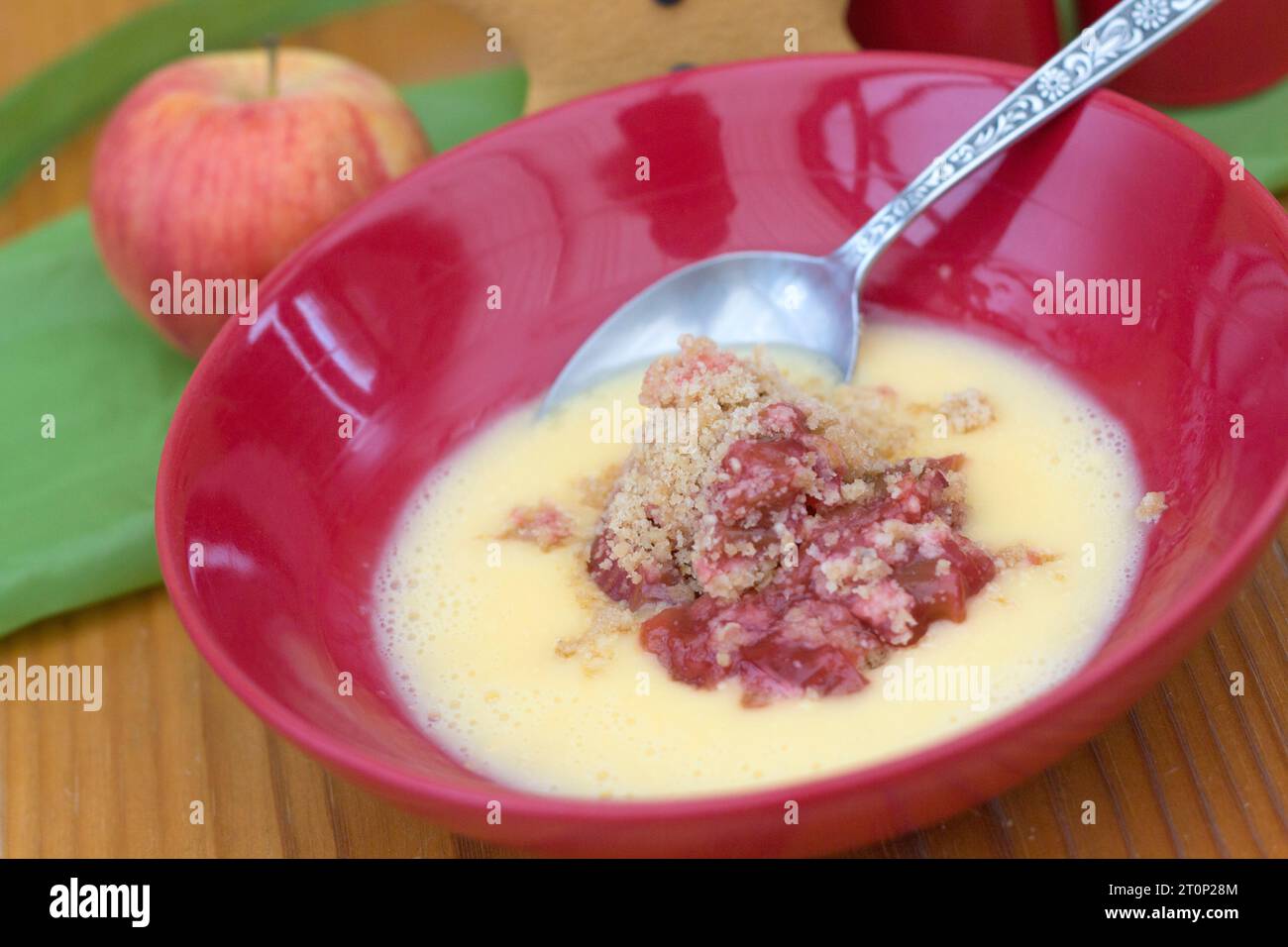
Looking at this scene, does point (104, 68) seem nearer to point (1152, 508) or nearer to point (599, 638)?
point (599, 638)

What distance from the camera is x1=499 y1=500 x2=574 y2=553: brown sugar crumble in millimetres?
1407

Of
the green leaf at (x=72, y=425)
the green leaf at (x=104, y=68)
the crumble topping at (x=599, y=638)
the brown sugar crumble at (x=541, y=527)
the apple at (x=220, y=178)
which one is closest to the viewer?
the crumble topping at (x=599, y=638)

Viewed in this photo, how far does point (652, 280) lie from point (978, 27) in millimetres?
595

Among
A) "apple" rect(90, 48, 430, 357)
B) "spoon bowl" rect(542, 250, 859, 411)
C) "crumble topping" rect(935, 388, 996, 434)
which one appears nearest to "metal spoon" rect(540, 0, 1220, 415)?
"spoon bowl" rect(542, 250, 859, 411)

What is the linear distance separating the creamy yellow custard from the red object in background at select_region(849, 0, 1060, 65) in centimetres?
53

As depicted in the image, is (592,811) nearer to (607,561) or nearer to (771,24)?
(607,561)

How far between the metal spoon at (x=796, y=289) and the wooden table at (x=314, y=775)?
470mm

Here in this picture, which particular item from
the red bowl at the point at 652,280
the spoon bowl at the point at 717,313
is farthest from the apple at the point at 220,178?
the spoon bowl at the point at 717,313

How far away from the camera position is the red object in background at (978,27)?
1885mm

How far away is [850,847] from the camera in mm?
1094

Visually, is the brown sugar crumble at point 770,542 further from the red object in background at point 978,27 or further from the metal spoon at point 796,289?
the red object in background at point 978,27

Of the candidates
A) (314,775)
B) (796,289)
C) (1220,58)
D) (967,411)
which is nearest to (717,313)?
(796,289)

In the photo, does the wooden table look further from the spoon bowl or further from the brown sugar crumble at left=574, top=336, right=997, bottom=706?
the spoon bowl
